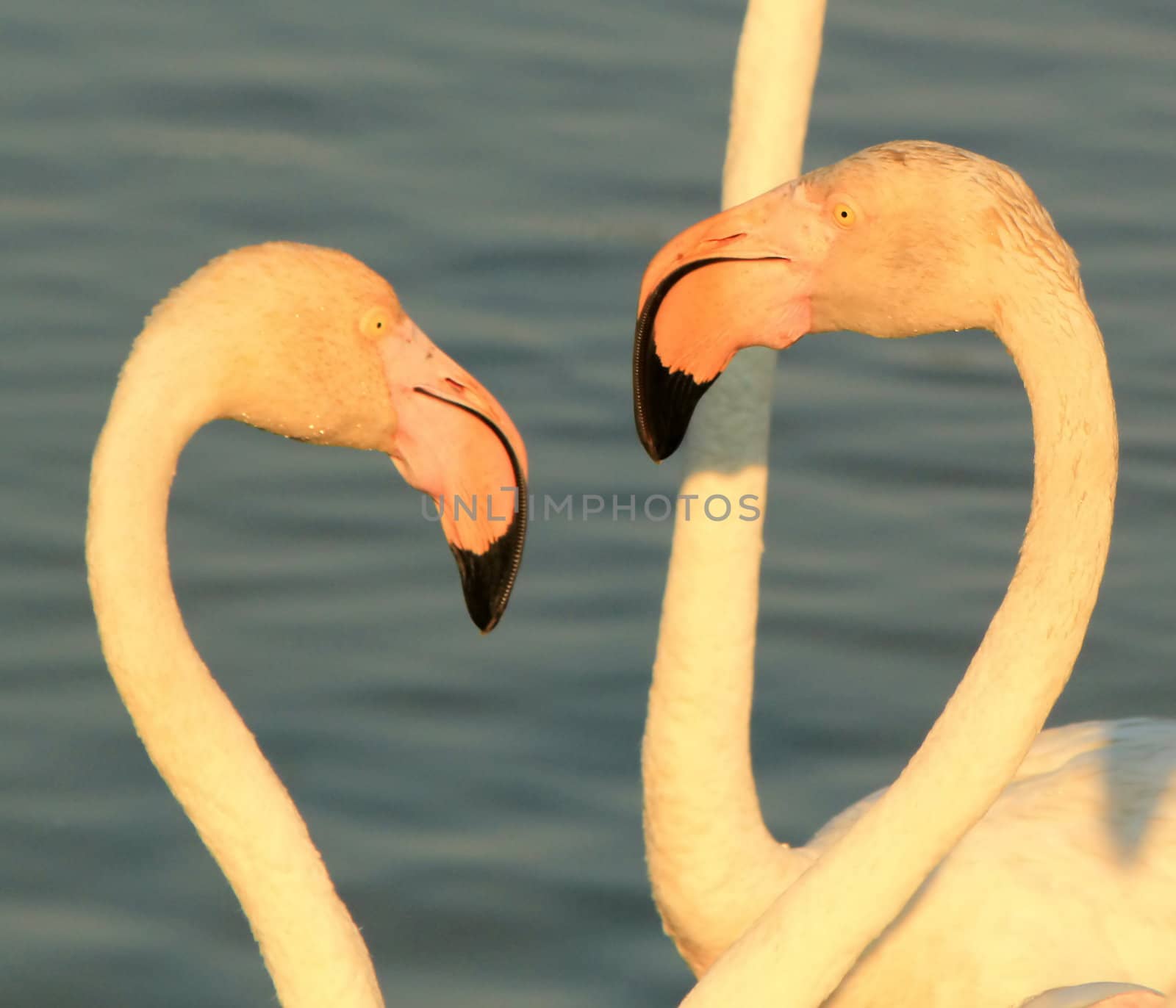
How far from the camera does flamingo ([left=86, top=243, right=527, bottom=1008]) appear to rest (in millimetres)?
3762

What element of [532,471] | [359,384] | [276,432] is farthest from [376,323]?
[532,471]

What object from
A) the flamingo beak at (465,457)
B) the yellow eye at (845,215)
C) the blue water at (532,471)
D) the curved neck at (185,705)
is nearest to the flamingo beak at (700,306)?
the yellow eye at (845,215)

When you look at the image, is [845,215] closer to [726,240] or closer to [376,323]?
[726,240]

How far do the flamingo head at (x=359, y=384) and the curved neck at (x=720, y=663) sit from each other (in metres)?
1.17

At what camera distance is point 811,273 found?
A: 4.18 m

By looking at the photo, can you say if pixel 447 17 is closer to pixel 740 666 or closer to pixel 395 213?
pixel 395 213

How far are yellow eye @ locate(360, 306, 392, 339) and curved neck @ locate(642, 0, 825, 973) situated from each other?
4.19 ft

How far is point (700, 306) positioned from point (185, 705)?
1069 mm

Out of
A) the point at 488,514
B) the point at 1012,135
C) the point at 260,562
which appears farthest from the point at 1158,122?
the point at 488,514

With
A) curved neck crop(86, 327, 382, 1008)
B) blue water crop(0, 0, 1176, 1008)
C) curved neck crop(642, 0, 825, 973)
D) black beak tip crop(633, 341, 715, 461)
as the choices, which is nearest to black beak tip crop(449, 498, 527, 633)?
black beak tip crop(633, 341, 715, 461)

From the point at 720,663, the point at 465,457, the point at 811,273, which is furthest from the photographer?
the point at 720,663

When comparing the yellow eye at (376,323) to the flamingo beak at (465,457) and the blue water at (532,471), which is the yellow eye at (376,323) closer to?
the flamingo beak at (465,457)

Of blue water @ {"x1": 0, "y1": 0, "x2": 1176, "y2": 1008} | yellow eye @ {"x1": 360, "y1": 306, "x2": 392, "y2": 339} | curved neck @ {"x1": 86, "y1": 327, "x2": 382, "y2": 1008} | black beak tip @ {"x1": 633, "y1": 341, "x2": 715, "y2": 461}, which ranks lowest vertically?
blue water @ {"x1": 0, "y1": 0, "x2": 1176, "y2": 1008}

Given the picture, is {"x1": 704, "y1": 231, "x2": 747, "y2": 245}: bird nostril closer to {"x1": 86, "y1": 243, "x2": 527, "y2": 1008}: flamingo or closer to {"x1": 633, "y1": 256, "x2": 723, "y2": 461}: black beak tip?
{"x1": 633, "y1": 256, "x2": 723, "y2": 461}: black beak tip
